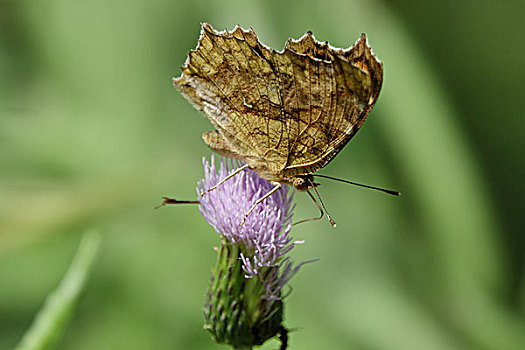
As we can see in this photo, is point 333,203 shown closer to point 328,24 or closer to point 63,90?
point 328,24

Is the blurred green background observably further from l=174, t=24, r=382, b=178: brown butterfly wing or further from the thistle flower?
l=174, t=24, r=382, b=178: brown butterfly wing

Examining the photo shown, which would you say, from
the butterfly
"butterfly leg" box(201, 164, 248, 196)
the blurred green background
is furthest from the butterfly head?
the blurred green background

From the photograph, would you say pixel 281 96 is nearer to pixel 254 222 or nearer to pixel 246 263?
pixel 254 222

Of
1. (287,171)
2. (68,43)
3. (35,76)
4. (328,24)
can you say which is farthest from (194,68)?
(35,76)

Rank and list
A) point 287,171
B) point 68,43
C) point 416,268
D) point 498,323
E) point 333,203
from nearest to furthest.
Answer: point 287,171 → point 498,323 → point 416,268 → point 333,203 → point 68,43

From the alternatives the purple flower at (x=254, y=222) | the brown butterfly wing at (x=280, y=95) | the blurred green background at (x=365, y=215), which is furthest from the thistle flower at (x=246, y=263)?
the blurred green background at (x=365, y=215)

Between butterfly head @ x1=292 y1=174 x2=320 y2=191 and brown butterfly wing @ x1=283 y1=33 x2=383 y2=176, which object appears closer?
brown butterfly wing @ x1=283 y1=33 x2=383 y2=176

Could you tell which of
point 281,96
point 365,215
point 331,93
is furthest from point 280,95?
point 365,215
